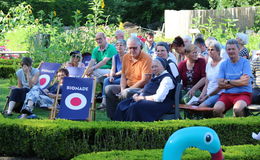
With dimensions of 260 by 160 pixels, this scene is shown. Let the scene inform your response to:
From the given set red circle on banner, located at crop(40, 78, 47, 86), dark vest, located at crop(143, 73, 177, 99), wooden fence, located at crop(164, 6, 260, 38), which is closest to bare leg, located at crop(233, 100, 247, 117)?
dark vest, located at crop(143, 73, 177, 99)

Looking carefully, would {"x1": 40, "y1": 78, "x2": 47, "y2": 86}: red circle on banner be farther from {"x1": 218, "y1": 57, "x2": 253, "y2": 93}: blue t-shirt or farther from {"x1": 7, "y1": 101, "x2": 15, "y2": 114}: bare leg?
{"x1": 218, "y1": 57, "x2": 253, "y2": 93}: blue t-shirt

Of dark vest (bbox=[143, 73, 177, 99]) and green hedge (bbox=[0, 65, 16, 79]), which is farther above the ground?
dark vest (bbox=[143, 73, 177, 99])

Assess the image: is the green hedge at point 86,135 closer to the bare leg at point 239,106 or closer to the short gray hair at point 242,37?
the bare leg at point 239,106

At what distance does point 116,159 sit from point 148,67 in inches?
139

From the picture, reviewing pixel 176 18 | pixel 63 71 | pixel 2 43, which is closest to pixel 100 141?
pixel 63 71

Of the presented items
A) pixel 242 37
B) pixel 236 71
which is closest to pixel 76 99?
pixel 236 71

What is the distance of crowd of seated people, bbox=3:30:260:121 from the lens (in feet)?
26.9

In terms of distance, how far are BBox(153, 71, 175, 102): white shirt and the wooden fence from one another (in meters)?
19.8

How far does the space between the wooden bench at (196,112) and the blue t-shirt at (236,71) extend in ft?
1.40

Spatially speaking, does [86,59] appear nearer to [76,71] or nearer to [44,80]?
[76,71]

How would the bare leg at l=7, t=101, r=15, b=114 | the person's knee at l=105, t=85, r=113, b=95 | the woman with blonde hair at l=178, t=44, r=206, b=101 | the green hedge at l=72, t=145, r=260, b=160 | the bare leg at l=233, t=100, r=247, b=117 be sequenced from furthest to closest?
the bare leg at l=7, t=101, r=15, b=114
the person's knee at l=105, t=85, r=113, b=95
the woman with blonde hair at l=178, t=44, r=206, b=101
the bare leg at l=233, t=100, r=247, b=117
the green hedge at l=72, t=145, r=260, b=160

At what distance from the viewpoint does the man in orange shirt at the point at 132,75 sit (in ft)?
30.1

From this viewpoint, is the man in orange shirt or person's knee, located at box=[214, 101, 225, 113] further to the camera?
the man in orange shirt

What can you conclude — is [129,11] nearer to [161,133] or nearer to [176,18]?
[176,18]
